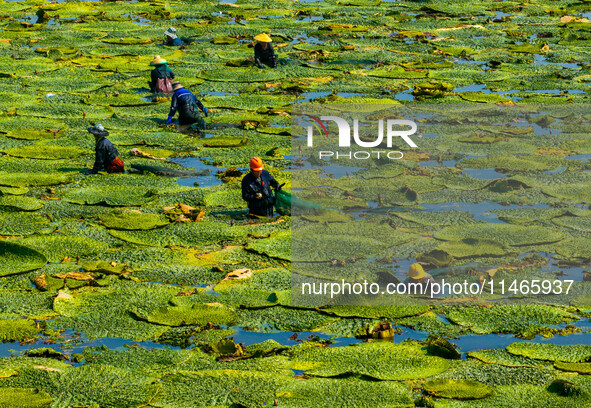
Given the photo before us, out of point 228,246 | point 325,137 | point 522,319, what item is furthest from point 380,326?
point 325,137

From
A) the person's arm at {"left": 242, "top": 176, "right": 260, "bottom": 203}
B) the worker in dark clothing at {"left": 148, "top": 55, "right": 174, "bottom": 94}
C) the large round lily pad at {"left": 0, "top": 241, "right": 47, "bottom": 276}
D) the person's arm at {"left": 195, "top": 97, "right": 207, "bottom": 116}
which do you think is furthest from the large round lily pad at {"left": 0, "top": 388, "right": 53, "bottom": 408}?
the worker in dark clothing at {"left": 148, "top": 55, "right": 174, "bottom": 94}

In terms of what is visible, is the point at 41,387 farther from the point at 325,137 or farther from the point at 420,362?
the point at 325,137

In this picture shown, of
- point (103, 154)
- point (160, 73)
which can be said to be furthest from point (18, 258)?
point (160, 73)

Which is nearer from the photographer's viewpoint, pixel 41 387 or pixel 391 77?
pixel 41 387

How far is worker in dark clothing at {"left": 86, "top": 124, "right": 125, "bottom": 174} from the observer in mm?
10570

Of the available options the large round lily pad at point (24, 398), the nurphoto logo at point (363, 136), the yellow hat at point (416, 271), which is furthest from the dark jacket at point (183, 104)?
the large round lily pad at point (24, 398)

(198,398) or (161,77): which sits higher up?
(161,77)

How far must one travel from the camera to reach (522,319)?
275 inches

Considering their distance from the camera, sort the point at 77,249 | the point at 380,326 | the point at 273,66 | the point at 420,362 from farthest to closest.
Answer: the point at 273,66 → the point at 77,249 → the point at 380,326 → the point at 420,362

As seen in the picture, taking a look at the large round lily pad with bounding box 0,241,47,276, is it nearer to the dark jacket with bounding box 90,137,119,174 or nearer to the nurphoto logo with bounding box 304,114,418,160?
the dark jacket with bounding box 90,137,119,174

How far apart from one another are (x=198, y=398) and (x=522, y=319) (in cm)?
279

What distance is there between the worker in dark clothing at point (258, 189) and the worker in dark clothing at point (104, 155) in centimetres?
224

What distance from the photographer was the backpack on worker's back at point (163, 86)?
14250 millimetres

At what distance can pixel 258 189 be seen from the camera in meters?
9.13
